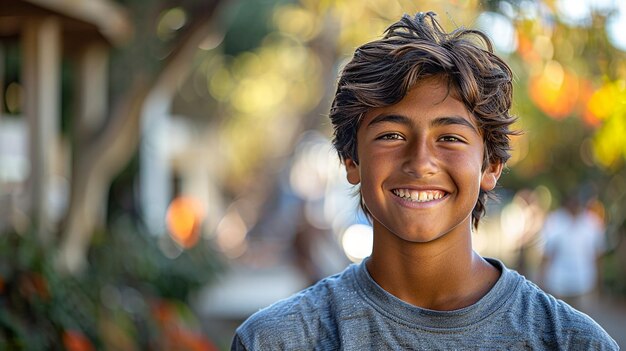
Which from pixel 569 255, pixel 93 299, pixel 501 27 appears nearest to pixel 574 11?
pixel 501 27

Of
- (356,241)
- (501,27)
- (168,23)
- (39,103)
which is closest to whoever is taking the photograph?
→ (501,27)

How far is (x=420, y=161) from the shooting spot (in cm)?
228

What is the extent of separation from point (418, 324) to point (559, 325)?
291 millimetres

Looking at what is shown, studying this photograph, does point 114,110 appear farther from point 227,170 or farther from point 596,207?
point 227,170

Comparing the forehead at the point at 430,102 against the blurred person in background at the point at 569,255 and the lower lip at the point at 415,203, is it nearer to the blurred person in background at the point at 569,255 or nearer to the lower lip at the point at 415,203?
the lower lip at the point at 415,203

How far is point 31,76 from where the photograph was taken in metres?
8.34

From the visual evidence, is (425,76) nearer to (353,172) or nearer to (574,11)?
(353,172)

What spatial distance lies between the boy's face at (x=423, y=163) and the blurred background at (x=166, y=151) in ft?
1.42

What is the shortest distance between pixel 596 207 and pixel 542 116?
1.45 meters

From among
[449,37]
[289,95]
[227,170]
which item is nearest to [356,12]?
[449,37]

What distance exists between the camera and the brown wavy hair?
2.29 m

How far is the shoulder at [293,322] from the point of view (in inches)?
90.6

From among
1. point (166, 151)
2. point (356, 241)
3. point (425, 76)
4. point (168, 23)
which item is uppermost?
point (168, 23)

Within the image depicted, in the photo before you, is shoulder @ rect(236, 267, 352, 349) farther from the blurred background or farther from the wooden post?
the wooden post
